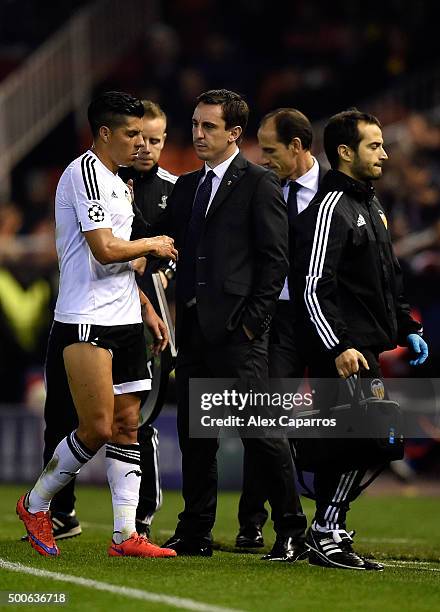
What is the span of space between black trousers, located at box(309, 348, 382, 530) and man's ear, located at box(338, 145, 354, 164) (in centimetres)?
89

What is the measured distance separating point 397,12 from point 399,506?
28.7 ft

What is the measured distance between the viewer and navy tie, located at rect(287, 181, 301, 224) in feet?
25.8

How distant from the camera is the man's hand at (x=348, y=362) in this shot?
21.0ft

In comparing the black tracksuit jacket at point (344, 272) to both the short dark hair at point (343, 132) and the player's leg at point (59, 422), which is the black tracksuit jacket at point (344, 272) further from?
the player's leg at point (59, 422)

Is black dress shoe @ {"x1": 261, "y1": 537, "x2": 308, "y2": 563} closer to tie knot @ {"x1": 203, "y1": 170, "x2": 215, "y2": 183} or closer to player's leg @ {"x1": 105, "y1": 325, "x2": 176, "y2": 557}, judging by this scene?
player's leg @ {"x1": 105, "y1": 325, "x2": 176, "y2": 557}

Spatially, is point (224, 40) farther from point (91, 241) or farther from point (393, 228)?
point (91, 241)

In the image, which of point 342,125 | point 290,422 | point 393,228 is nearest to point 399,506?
point 393,228

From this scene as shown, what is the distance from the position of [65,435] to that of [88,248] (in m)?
1.47

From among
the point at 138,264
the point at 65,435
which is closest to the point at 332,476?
the point at 138,264

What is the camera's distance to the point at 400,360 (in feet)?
45.3

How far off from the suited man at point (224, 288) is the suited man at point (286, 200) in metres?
0.72

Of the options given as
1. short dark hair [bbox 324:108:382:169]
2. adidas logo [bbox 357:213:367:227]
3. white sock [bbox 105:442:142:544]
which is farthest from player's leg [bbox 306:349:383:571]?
short dark hair [bbox 324:108:382:169]

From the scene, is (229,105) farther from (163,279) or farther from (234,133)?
(163,279)

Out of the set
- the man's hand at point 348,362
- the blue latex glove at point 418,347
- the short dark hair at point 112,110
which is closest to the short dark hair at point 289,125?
the short dark hair at point 112,110
